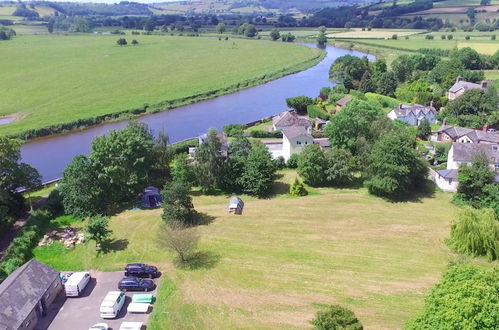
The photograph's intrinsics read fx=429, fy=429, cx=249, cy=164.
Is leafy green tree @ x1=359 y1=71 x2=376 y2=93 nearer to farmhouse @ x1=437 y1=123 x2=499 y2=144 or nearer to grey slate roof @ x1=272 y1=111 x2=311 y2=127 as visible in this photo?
grey slate roof @ x1=272 y1=111 x2=311 y2=127

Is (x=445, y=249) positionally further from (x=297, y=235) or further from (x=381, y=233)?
(x=297, y=235)

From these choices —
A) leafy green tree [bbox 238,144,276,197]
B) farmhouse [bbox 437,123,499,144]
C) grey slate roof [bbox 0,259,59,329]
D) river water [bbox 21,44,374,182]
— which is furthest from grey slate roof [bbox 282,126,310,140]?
grey slate roof [bbox 0,259,59,329]

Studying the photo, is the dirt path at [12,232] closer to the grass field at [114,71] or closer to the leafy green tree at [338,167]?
the leafy green tree at [338,167]

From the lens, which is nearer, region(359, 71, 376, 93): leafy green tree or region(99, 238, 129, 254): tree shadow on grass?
region(99, 238, 129, 254): tree shadow on grass

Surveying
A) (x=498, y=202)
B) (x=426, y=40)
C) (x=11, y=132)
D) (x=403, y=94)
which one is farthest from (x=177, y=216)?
(x=426, y=40)

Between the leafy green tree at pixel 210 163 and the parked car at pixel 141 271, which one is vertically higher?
the leafy green tree at pixel 210 163

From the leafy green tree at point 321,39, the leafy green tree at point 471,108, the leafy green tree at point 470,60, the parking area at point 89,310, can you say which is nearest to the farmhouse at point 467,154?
the leafy green tree at point 471,108
